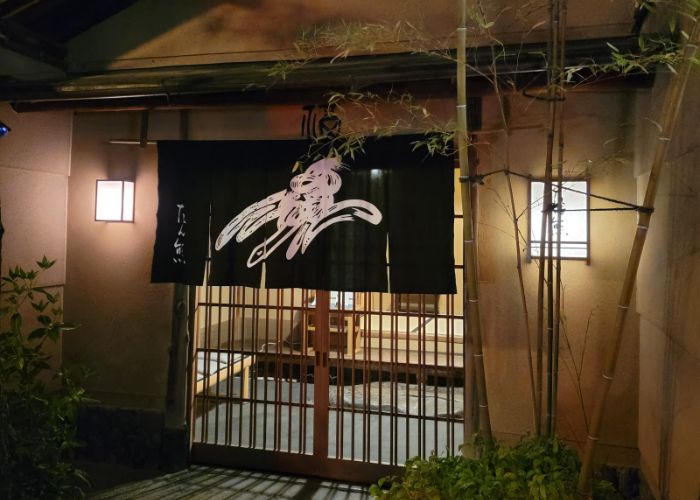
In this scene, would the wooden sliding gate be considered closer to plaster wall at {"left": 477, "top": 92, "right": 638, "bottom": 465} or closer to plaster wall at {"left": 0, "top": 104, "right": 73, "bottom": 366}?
plaster wall at {"left": 477, "top": 92, "right": 638, "bottom": 465}

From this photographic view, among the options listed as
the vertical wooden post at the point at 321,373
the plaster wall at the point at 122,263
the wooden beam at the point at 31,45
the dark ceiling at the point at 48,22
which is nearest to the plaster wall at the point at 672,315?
the vertical wooden post at the point at 321,373

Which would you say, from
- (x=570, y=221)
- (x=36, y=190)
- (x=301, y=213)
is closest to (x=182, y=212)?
(x=301, y=213)

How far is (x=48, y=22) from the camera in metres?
5.54

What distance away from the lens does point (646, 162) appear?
13.1 ft

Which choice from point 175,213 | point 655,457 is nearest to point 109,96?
point 175,213

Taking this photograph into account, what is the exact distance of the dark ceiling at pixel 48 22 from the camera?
508 cm

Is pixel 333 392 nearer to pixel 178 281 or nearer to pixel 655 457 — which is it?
pixel 178 281

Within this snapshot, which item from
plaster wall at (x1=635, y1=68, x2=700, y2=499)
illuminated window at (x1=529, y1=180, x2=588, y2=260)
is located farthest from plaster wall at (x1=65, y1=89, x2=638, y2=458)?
plaster wall at (x1=635, y1=68, x2=700, y2=499)

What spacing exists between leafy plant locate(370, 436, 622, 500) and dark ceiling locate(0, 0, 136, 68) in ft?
18.8

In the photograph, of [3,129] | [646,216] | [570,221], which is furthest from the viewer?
[3,129]

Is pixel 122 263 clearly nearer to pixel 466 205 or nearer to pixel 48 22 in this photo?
pixel 48 22

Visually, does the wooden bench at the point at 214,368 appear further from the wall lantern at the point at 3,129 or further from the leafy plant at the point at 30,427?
the wall lantern at the point at 3,129

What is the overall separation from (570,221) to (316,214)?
2.34m

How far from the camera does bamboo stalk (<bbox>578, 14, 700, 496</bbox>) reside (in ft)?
7.86
